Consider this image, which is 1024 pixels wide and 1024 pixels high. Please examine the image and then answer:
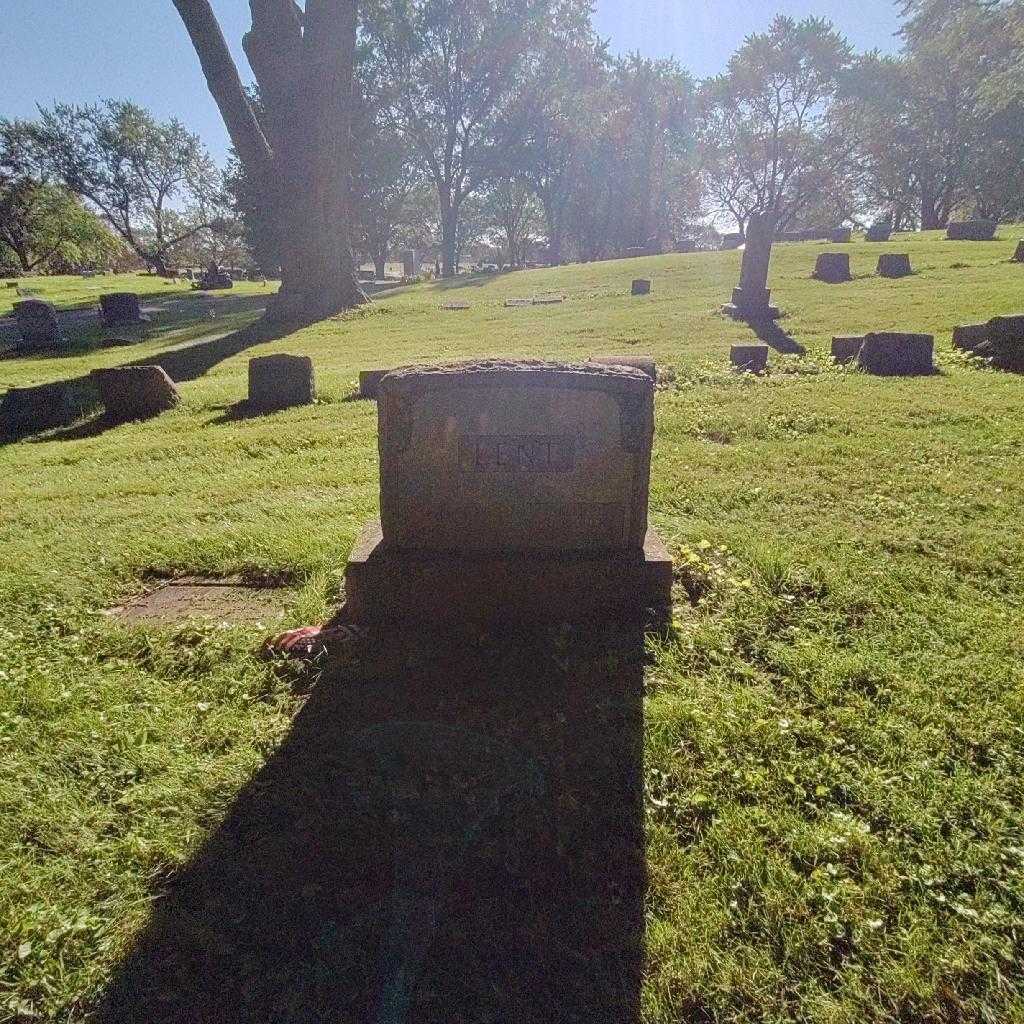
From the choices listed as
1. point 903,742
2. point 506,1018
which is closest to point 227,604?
point 506,1018

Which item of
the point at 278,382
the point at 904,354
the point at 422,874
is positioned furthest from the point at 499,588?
the point at 904,354

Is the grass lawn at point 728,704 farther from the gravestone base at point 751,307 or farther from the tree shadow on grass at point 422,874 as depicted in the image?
the gravestone base at point 751,307

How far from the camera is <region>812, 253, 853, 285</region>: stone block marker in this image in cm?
1723

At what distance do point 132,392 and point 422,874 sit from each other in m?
8.30

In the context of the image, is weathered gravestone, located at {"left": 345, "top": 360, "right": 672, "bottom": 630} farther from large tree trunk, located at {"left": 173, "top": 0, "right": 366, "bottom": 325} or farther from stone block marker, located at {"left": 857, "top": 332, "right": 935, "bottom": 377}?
large tree trunk, located at {"left": 173, "top": 0, "right": 366, "bottom": 325}

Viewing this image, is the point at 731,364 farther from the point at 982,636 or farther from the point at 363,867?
the point at 363,867

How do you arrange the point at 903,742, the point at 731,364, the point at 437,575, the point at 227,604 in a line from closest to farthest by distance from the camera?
1. the point at 903,742
2. the point at 437,575
3. the point at 227,604
4. the point at 731,364

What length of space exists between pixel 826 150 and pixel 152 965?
5238 centimetres

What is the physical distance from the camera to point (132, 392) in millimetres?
8109

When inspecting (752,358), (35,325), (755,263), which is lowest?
(752,358)

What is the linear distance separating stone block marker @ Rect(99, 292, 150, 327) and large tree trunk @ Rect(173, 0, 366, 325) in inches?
201

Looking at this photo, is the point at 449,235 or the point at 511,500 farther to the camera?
the point at 449,235

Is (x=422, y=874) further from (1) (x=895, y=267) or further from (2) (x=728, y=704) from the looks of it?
(1) (x=895, y=267)

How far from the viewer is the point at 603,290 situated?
19625 millimetres
